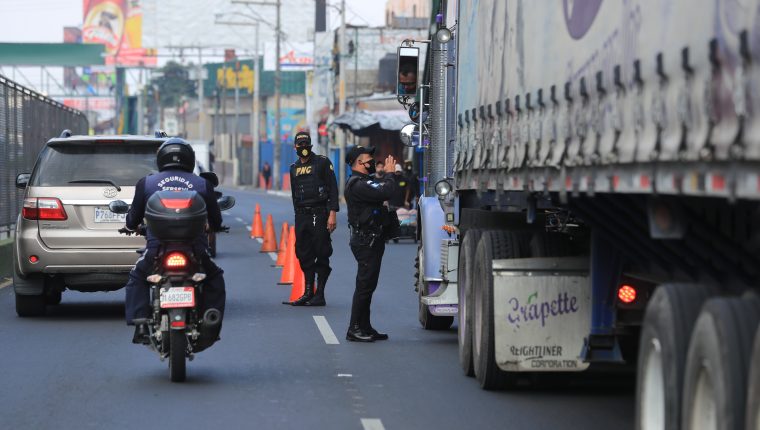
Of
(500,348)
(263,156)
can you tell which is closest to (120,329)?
(500,348)

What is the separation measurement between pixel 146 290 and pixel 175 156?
0.98 metres

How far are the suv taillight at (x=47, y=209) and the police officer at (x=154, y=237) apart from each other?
13.1 feet

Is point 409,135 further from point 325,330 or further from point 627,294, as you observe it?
point 627,294

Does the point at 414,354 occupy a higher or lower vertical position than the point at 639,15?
lower

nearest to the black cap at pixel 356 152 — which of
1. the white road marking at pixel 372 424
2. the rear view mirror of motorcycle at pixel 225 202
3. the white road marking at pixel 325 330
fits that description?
the white road marking at pixel 325 330

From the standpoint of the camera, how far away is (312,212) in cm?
1736

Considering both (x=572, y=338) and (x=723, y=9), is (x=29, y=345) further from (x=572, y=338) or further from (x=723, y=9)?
(x=723, y=9)

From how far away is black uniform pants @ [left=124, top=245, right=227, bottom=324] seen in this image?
10703 mm

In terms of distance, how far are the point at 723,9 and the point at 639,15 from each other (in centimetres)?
122

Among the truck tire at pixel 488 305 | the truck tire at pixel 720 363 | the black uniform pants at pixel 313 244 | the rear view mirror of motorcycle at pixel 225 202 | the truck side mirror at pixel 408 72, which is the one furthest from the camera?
the black uniform pants at pixel 313 244

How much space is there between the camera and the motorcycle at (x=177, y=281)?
1045 centimetres

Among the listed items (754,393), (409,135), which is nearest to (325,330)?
(409,135)

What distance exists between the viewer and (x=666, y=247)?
22.9ft

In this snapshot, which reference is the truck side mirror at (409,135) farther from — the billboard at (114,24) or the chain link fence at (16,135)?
the billboard at (114,24)
